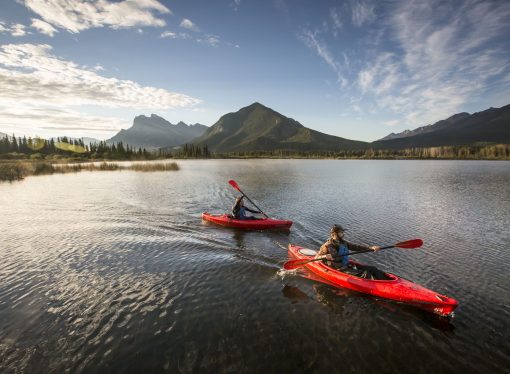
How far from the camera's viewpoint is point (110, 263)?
14.4 meters

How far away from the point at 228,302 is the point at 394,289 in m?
6.08

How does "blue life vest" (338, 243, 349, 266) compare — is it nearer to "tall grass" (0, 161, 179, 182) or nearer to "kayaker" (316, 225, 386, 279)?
"kayaker" (316, 225, 386, 279)

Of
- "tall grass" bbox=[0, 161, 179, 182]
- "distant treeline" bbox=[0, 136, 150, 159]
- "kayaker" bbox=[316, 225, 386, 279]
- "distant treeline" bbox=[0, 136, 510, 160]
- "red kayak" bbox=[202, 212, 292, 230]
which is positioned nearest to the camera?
"kayaker" bbox=[316, 225, 386, 279]

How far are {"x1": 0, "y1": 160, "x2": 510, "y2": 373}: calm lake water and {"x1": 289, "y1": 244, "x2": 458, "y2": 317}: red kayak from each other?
365mm

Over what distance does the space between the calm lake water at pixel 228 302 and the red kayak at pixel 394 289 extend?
1.20ft

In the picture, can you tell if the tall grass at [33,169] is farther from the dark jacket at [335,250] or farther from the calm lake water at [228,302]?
the dark jacket at [335,250]

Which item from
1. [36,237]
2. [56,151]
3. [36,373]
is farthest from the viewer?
[56,151]

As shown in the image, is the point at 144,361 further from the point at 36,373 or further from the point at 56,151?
the point at 56,151

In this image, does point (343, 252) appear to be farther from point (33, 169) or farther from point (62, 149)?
point (62, 149)

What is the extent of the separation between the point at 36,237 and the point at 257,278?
47.9 feet

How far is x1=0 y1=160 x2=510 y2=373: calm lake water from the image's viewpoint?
810cm

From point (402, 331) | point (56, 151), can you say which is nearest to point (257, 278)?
point (402, 331)

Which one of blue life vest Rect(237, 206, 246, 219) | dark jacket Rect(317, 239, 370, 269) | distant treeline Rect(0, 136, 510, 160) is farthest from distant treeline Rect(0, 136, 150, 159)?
dark jacket Rect(317, 239, 370, 269)

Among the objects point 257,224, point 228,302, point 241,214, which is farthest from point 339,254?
point 241,214
